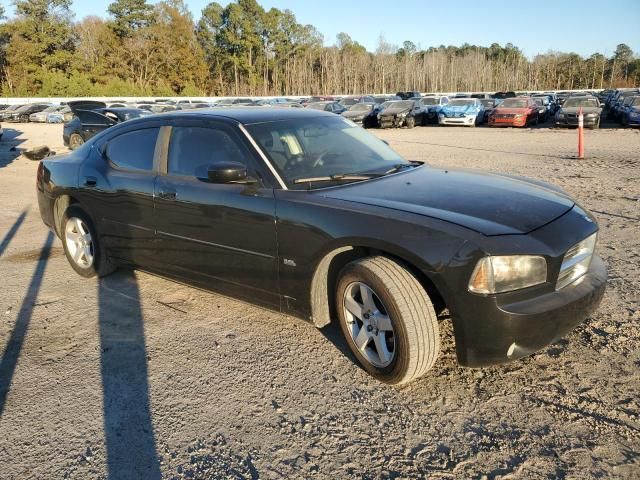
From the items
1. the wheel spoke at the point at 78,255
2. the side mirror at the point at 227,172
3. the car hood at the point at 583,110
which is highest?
the car hood at the point at 583,110

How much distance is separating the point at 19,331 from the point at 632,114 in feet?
80.5

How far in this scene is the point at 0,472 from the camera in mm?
2480

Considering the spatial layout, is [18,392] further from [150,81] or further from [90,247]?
[150,81]

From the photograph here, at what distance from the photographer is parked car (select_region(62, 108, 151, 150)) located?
1528cm

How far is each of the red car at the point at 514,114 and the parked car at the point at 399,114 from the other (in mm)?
3876

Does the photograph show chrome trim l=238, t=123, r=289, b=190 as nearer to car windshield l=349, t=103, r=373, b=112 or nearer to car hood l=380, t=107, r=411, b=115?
car hood l=380, t=107, r=411, b=115

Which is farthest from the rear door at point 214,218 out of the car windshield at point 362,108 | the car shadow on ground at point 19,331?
the car windshield at point 362,108

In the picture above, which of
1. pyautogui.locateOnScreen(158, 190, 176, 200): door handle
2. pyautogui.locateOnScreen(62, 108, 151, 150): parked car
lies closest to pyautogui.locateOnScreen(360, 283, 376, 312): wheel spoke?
pyautogui.locateOnScreen(158, 190, 176, 200): door handle

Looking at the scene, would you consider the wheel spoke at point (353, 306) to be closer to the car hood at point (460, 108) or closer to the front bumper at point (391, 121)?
the front bumper at point (391, 121)

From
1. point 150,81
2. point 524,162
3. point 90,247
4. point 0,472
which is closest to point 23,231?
point 90,247

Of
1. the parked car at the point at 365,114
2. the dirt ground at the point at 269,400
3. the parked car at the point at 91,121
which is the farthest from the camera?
the parked car at the point at 365,114

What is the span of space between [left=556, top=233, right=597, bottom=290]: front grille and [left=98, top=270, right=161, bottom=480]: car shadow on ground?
2347mm

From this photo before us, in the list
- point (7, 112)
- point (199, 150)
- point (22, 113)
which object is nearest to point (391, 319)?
point (199, 150)

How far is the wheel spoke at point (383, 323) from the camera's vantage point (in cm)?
301
